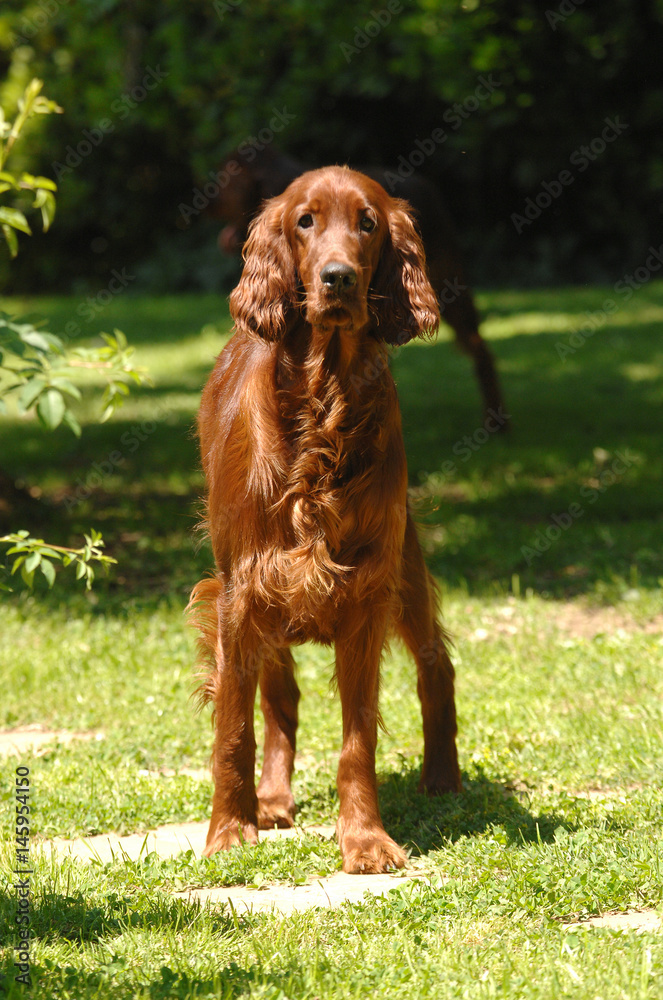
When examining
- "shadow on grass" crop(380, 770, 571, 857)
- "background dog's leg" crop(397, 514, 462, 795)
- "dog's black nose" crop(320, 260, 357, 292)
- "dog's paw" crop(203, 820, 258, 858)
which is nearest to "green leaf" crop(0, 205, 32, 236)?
"dog's black nose" crop(320, 260, 357, 292)

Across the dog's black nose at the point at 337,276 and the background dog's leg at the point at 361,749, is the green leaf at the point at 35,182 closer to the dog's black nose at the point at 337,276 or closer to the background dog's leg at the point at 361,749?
the dog's black nose at the point at 337,276

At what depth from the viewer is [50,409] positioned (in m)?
2.66

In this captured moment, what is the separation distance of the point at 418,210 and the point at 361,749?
4360 mm

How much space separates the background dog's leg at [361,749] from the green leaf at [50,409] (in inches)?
41.5

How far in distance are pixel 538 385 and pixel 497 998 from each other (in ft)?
29.3

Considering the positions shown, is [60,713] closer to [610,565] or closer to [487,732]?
[487,732]

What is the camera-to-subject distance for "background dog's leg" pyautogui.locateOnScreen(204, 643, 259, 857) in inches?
128

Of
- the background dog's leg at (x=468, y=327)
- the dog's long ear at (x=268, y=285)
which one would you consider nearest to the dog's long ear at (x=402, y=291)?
the dog's long ear at (x=268, y=285)

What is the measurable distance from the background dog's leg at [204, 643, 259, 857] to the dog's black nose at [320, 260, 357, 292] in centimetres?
111

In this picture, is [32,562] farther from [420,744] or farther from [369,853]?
[420,744]

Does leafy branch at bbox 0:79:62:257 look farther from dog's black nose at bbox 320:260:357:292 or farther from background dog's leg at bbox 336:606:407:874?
background dog's leg at bbox 336:606:407:874

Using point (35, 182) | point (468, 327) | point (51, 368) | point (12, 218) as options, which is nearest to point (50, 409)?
point (51, 368)

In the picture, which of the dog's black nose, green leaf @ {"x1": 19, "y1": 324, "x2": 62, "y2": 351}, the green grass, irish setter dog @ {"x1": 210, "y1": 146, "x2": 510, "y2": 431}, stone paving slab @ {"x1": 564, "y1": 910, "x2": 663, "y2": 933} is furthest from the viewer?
irish setter dog @ {"x1": 210, "y1": 146, "x2": 510, "y2": 431}

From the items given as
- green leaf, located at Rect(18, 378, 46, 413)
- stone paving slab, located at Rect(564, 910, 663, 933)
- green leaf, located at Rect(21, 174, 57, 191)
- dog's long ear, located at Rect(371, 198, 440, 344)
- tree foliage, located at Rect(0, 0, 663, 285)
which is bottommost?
stone paving slab, located at Rect(564, 910, 663, 933)
